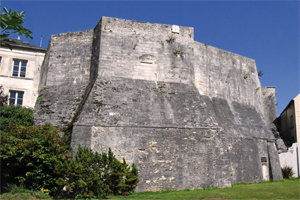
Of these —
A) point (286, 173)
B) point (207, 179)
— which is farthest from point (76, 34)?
point (286, 173)

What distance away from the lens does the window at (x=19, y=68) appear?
58.3 ft

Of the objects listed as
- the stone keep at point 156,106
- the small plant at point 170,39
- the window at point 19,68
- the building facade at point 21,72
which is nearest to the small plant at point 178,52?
the stone keep at point 156,106

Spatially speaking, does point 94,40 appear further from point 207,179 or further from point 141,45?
point 207,179

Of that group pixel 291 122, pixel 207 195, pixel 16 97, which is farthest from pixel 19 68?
pixel 291 122

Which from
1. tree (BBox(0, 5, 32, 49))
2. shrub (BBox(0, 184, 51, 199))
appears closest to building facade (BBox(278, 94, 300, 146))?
shrub (BBox(0, 184, 51, 199))

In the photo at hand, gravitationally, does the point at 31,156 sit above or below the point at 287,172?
above

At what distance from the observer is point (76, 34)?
1622 cm

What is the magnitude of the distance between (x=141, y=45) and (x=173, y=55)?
5.83ft

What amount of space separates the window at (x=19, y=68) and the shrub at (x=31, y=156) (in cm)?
693

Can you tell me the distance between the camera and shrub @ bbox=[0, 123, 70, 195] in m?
10.8

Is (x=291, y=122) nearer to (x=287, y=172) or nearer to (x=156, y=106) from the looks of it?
(x=287, y=172)

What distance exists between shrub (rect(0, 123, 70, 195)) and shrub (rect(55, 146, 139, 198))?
0.58 m

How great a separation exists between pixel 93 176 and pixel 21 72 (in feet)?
33.9

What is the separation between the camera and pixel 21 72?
703 inches
